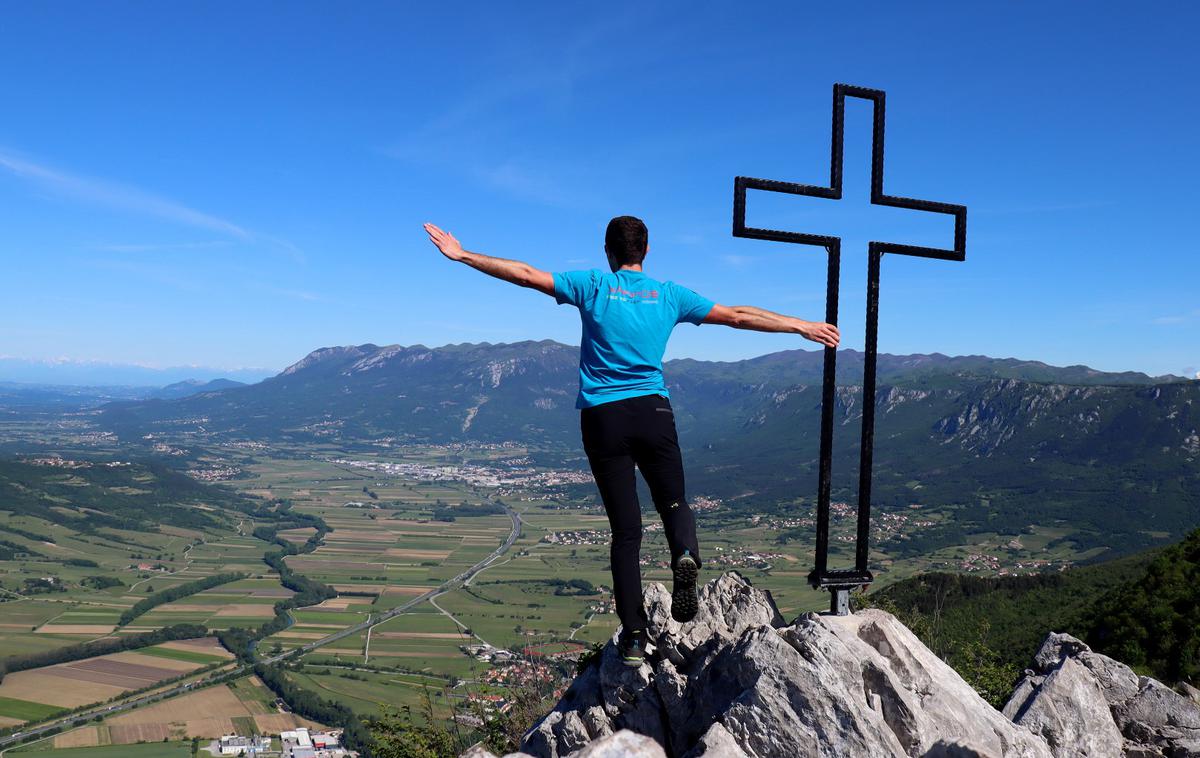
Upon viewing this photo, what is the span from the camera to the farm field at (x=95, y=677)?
282 feet

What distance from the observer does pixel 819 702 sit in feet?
22.3

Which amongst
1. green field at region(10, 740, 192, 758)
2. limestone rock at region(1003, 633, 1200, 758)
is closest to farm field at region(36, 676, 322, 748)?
green field at region(10, 740, 192, 758)

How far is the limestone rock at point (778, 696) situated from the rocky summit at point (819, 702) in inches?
0.5

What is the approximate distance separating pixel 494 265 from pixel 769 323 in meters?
2.86

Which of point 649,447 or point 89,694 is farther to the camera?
point 89,694

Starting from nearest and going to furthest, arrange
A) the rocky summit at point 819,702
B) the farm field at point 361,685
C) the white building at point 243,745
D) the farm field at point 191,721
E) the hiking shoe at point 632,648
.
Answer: the rocky summit at point 819,702, the hiking shoe at point 632,648, the white building at point 243,745, the farm field at point 191,721, the farm field at point 361,685

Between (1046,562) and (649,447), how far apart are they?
183034 mm

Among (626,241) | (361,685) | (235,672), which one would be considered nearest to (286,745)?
(361,685)

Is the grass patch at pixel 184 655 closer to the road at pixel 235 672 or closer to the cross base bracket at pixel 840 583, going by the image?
the road at pixel 235 672

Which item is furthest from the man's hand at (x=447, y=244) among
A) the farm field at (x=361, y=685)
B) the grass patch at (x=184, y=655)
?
the grass patch at (x=184, y=655)

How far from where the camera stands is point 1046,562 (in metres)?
162

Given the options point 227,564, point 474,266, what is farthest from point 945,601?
point 227,564

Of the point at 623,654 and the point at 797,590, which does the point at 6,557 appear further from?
the point at 623,654

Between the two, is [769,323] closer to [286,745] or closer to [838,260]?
[838,260]
